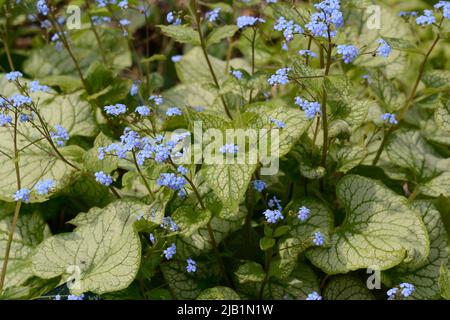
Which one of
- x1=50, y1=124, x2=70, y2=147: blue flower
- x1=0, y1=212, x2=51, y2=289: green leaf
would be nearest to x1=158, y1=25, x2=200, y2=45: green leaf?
x1=50, y1=124, x2=70, y2=147: blue flower

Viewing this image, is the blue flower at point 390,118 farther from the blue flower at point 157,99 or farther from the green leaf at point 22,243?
the green leaf at point 22,243

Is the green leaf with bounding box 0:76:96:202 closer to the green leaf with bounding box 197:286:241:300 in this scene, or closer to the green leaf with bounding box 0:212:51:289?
the green leaf with bounding box 0:212:51:289

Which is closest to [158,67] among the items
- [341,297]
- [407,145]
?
[407,145]

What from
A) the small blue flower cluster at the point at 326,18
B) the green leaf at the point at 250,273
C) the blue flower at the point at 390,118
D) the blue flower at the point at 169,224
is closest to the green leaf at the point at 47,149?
the blue flower at the point at 169,224

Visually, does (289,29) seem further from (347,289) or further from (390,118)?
(347,289)

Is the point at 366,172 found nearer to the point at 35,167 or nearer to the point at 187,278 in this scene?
the point at 187,278
